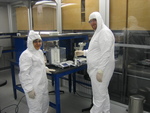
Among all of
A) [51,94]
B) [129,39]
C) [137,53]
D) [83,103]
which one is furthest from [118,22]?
[51,94]

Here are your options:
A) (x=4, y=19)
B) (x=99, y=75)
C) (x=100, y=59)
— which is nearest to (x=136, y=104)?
(x=99, y=75)

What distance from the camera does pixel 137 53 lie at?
8.28 ft

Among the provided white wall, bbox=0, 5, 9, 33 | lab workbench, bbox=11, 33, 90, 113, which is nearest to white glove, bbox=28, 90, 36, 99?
lab workbench, bbox=11, 33, 90, 113

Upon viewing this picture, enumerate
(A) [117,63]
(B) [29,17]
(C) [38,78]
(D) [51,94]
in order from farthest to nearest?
(B) [29,17] < (D) [51,94] < (A) [117,63] < (C) [38,78]

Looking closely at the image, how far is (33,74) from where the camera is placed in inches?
76.0

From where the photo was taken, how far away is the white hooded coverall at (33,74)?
6.11 feet

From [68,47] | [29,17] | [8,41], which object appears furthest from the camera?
[8,41]

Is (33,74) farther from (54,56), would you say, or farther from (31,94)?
(54,56)

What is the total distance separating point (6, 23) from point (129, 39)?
408cm

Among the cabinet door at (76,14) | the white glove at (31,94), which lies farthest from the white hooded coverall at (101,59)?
the cabinet door at (76,14)

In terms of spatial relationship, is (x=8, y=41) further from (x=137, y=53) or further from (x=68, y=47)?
(x=137, y=53)

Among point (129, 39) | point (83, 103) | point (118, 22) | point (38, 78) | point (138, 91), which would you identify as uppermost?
point (118, 22)

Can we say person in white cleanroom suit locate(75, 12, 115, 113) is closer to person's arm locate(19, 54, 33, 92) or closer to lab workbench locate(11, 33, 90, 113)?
lab workbench locate(11, 33, 90, 113)

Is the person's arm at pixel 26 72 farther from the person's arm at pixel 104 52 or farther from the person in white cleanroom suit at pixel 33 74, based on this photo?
the person's arm at pixel 104 52
